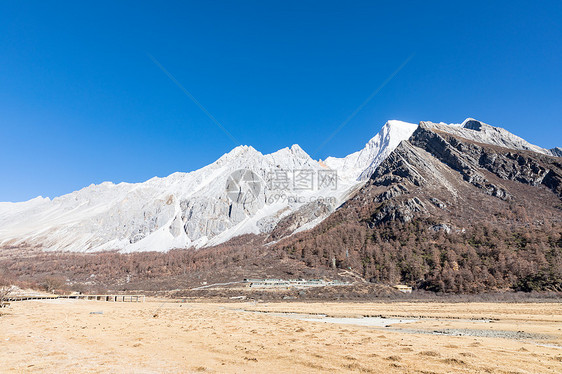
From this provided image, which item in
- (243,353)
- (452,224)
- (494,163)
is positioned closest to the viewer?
(243,353)

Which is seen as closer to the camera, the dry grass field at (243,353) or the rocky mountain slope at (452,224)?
the dry grass field at (243,353)

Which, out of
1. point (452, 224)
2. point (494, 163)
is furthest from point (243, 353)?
point (494, 163)

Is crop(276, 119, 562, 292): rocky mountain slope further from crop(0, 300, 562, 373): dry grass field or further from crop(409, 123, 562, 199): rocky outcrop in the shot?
crop(0, 300, 562, 373): dry grass field

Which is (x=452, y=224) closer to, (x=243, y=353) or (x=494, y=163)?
(x=494, y=163)

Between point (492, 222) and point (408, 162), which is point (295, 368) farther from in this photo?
point (408, 162)

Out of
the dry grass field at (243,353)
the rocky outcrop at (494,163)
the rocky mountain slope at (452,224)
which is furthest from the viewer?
the rocky outcrop at (494,163)

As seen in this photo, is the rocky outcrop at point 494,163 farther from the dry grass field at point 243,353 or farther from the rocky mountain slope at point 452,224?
the dry grass field at point 243,353

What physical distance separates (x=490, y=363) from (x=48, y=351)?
20733 millimetres

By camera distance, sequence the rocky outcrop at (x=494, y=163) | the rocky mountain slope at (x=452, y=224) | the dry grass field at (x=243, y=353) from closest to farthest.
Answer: the dry grass field at (x=243, y=353) → the rocky mountain slope at (x=452, y=224) → the rocky outcrop at (x=494, y=163)

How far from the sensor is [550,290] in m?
70.4

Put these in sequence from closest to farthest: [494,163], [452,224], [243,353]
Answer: [243,353]
[452,224]
[494,163]

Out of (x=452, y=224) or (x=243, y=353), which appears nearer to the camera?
(x=243, y=353)

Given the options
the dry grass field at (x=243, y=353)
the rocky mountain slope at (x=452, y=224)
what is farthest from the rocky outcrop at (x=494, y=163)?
the dry grass field at (x=243, y=353)

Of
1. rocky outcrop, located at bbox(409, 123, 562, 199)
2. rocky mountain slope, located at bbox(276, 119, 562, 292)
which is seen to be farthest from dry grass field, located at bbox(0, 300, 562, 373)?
rocky outcrop, located at bbox(409, 123, 562, 199)
